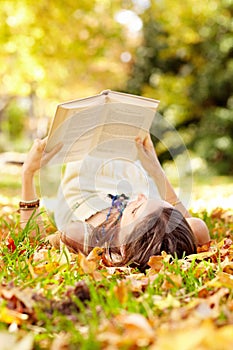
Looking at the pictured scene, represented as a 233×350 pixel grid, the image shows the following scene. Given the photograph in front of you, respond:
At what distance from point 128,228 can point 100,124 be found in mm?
747

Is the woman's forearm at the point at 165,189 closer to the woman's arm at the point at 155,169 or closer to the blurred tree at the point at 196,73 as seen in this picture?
the woman's arm at the point at 155,169

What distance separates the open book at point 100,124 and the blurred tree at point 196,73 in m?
7.79

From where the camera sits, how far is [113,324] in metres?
1.64

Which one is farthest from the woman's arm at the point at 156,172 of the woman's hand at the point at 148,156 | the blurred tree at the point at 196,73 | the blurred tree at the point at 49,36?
the blurred tree at the point at 196,73

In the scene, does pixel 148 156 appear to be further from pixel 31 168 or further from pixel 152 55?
pixel 152 55

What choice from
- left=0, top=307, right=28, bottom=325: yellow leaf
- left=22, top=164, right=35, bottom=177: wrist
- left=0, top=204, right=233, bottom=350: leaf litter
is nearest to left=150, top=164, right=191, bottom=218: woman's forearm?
left=22, top=164, right=35, bottom=177: wrist

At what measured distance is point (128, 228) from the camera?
279 cm

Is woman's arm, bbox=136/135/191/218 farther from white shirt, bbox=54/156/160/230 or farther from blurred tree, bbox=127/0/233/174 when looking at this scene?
blurred tree, bbox=127/0/233/174

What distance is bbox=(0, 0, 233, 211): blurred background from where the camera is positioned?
9336mm

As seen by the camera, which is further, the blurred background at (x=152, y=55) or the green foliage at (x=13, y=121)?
the green foliage at (x=13, y=121)

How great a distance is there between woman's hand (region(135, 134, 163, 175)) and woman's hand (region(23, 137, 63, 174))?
56 cm

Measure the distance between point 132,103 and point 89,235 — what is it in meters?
0.80

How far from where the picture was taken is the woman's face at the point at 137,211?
108 inches

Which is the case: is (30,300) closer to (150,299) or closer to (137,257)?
(150,299)
